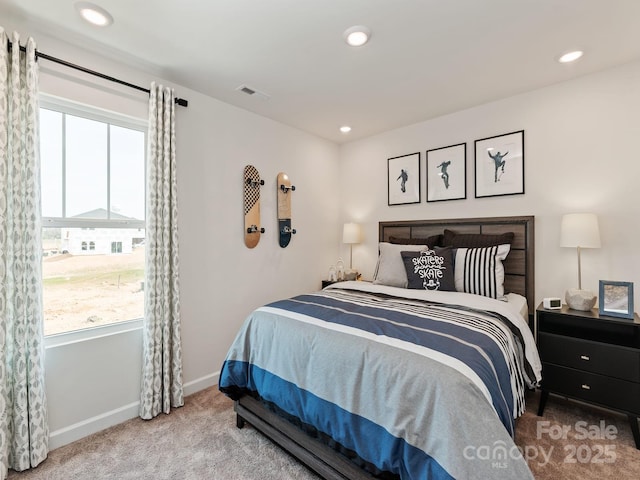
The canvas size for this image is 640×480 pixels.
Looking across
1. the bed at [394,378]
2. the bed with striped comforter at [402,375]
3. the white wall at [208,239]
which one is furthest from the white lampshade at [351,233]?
the bed with striped comforter at [402,375]

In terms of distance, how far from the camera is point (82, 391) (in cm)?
205

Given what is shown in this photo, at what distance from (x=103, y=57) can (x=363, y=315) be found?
252 centimetres

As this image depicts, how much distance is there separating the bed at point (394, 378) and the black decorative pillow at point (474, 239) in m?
0.14

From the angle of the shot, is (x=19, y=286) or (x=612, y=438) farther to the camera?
(x=612, y=438)

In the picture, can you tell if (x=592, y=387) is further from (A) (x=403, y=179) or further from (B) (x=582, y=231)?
(A) (x=403, y=179)

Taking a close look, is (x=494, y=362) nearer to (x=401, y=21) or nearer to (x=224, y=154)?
(x=401, y=21)

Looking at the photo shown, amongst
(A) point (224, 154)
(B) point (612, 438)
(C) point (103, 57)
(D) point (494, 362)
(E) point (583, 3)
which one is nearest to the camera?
(D) point (494, 362)

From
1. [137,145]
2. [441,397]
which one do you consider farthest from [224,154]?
[441,397]

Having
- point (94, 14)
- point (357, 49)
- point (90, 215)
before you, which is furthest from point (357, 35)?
point (90, 215)

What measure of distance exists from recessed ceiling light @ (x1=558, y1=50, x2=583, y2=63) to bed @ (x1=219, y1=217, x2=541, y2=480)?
143 cm

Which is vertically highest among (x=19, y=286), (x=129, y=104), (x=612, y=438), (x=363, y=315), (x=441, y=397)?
(x=129, y=104)

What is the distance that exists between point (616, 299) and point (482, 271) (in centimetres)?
81

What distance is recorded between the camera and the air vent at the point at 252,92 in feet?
8.61

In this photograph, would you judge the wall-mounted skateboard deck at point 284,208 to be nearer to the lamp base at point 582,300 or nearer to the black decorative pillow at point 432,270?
the black decorative pillow at point 432,270
